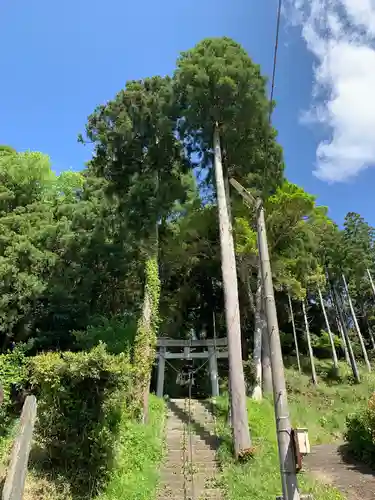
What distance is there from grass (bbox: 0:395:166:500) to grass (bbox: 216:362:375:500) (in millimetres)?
1530

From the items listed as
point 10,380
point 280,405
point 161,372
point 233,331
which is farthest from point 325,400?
point 280,405

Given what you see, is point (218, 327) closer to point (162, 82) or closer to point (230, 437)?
point (230, 437)

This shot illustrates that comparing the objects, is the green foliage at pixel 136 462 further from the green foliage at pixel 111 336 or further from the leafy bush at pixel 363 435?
the leafy bush at pixel 363 435

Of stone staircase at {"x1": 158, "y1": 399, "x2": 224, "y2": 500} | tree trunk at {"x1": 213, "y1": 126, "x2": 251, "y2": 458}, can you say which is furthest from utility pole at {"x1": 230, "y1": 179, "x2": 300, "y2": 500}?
tree trunk at {"x1": 213, "y1": 126, "x2": 251, "y2": 458}

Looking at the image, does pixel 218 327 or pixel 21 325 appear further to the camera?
pixel 218 327

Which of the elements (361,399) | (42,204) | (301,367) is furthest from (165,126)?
(301,367)

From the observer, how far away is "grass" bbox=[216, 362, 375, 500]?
731 cm

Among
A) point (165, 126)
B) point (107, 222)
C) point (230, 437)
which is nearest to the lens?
point (230, 437)

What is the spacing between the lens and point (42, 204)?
52.0 feet

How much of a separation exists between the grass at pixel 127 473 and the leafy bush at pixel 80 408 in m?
0.24

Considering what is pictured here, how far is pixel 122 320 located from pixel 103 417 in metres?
5.49

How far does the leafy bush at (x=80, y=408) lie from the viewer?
745 cm

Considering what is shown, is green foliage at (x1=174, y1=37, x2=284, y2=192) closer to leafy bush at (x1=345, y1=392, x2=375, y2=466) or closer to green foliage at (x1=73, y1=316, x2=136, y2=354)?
green foliage at (x1=73, y1=316, x2=136, y2=354)

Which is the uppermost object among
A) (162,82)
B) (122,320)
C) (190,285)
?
(162,82)
